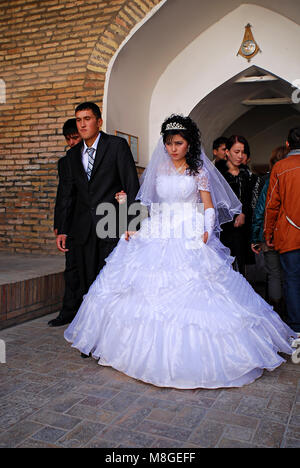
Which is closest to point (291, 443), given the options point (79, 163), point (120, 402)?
point (120, 402)

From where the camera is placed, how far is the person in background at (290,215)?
3.59 meters

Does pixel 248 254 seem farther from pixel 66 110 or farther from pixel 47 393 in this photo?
pixel 66 110

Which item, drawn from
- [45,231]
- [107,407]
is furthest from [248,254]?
[45,231]

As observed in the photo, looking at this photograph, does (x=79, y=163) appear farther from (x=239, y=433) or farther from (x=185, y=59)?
(x=185, y=59)

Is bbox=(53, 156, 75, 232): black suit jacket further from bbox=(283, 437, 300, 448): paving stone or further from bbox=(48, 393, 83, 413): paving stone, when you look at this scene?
bbox=(283, 437, 300, 448): paving stone

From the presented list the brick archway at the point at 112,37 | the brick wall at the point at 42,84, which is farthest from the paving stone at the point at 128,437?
the brick archway at the point at 112,37

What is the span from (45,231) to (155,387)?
4.10 meters

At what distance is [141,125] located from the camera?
6.97m

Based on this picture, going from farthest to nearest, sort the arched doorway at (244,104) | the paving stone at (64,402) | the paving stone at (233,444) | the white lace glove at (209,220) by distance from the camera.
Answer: the arched doorway at (244,104) → the white lace glove at (209,220) → the paving stone at (64,402) → the paving stone at (233,444)

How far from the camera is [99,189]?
3.54m

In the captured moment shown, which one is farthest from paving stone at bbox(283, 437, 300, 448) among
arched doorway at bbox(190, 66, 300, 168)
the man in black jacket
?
arched doorway at bbox(190, 66, 300, 168)

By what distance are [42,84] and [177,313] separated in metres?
4.81

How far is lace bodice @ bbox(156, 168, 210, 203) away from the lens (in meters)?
3.44

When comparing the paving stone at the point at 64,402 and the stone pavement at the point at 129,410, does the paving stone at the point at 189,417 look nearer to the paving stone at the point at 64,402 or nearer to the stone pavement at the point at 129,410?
the stone pavement at the point at 129,410
